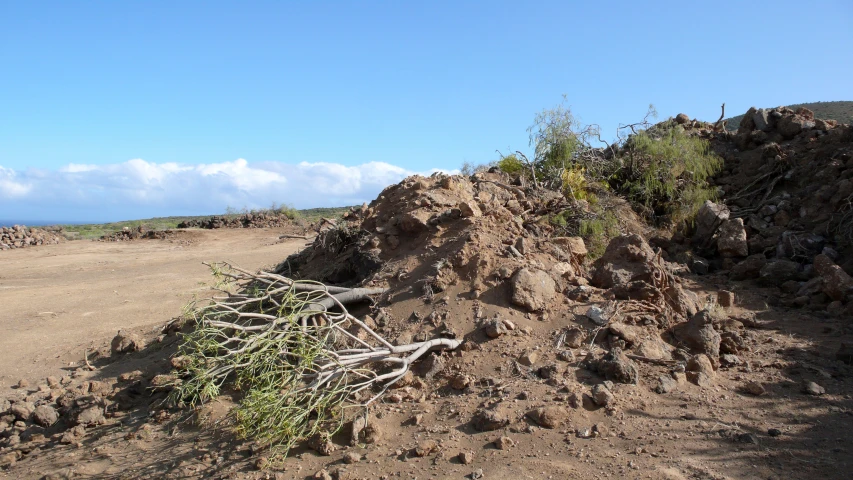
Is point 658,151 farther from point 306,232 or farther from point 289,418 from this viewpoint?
point 306,232

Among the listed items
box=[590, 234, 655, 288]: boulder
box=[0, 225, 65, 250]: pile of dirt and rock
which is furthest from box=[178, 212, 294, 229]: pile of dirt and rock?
box=[590, 234, 655, 288]: boulder

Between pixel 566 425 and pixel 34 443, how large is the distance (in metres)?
3.88

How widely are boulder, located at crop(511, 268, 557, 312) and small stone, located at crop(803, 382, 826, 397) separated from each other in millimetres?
1829

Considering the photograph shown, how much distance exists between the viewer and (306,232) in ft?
51.1

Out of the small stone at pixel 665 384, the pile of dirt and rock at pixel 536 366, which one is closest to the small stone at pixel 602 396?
the pile of dirt and rock at pixel 536 366

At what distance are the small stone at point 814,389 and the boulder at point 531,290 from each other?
1829mm

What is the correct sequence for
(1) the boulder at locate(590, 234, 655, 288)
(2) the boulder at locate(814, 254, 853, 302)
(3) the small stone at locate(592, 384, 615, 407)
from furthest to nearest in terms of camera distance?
(2) the boulder at locate(814, 254, 853, 302) < (1) the boulder at locate(590, 234, 655, 288) < (3) the small stone at locate(592, 384, 615, 407)

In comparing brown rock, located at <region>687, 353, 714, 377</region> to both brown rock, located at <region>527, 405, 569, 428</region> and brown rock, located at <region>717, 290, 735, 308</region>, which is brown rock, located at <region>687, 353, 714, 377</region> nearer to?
brown rock, located at <region>527, 405, 569, 428</region>

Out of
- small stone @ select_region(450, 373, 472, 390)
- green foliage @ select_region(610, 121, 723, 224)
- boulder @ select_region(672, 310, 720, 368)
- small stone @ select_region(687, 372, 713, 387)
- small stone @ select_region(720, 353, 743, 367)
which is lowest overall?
small stone @ select_region(450, 373, 472, 390)

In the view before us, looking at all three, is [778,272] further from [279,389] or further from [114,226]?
[114,226]

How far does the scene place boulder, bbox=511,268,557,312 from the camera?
4.89m

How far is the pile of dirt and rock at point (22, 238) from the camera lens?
15.8 metres

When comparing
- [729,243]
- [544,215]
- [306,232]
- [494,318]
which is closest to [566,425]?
[494,318]

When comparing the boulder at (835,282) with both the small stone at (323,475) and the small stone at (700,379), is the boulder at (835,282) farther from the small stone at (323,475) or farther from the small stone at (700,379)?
the small stone at (323,475)
